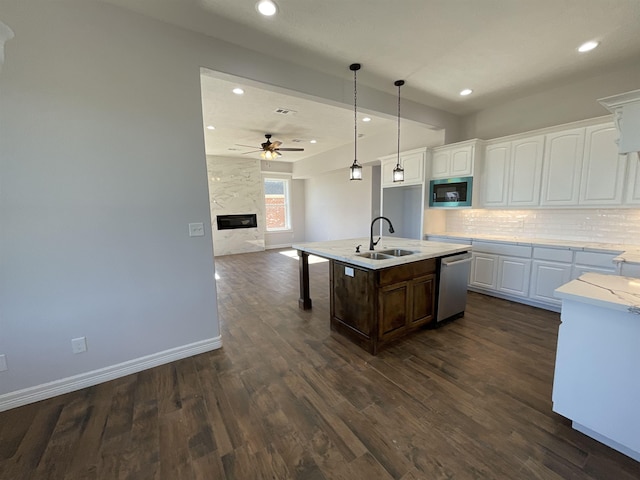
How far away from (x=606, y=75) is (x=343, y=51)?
319 centimetres

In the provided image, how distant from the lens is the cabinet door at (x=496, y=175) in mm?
3869

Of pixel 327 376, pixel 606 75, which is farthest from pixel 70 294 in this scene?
pixel 606 75

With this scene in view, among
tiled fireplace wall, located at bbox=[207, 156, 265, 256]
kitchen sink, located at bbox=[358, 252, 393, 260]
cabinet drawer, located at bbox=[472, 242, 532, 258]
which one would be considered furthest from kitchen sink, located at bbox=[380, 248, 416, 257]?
tiled fireplace wall, located at bbox=[207, 156, 265, 256]

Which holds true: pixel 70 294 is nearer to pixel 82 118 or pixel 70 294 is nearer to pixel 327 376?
pixel 82 118

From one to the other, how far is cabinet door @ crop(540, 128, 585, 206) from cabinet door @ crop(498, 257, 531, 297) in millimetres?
851

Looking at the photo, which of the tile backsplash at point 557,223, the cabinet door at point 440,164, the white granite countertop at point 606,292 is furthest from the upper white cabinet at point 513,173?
the white granite countertop at point 606,292

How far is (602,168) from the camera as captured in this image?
10.1 feet

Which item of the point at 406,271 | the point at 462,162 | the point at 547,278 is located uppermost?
the point at 462,162

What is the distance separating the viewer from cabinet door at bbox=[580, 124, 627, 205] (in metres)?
2.96

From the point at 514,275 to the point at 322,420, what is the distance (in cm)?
333

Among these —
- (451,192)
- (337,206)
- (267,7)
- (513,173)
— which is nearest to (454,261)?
(451,192)

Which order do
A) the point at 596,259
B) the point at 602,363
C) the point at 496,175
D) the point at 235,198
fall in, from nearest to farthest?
the point at 602,363 → the point at 596,259 → the point at 496,175 → the point at 235,198

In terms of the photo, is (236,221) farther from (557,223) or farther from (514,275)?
(557,223)

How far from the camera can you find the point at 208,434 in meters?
1.68
